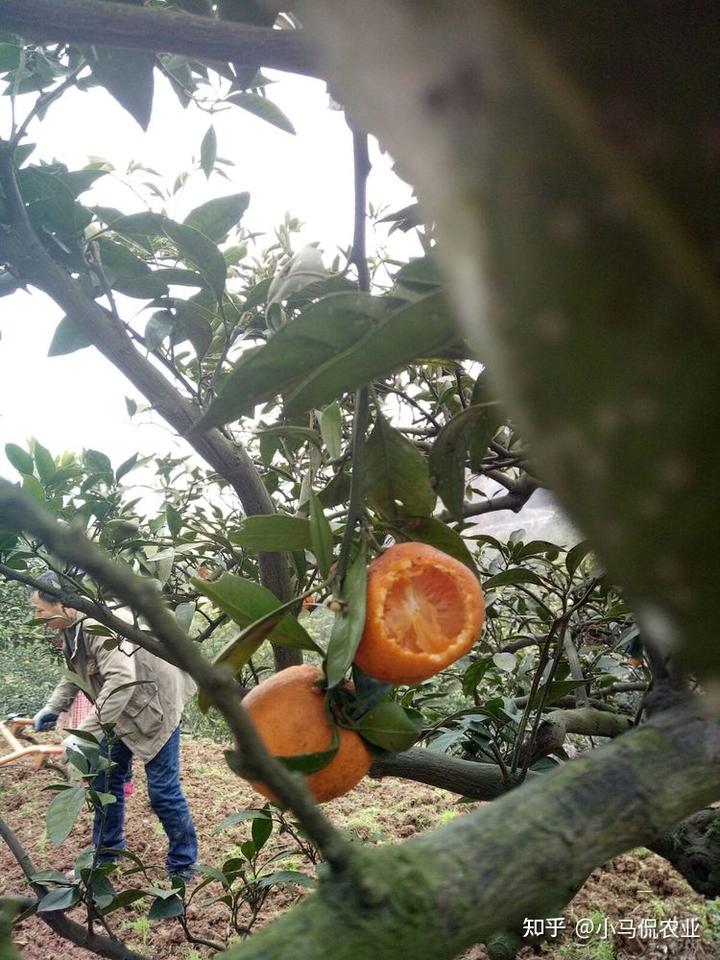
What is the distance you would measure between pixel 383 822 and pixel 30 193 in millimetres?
2122

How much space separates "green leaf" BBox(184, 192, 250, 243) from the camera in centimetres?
69

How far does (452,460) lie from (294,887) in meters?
1.75

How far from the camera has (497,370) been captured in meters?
0.11

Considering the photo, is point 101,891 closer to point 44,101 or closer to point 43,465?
point 43,465

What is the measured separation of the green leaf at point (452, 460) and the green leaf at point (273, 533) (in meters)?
0.11

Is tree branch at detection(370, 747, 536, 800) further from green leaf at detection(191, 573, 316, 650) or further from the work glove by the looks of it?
the work glove

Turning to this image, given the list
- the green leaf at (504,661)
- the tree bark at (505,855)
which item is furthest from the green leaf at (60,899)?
the tree bark at (505,855)

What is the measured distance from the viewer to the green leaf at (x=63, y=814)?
38.1 inches

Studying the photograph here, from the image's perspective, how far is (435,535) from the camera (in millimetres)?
528

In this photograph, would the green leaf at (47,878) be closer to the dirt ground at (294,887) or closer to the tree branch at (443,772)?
the dirt ground at (294,887)

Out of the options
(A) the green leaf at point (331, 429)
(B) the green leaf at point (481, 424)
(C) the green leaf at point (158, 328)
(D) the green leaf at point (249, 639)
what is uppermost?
(C) the green leaf at point (158, 328)

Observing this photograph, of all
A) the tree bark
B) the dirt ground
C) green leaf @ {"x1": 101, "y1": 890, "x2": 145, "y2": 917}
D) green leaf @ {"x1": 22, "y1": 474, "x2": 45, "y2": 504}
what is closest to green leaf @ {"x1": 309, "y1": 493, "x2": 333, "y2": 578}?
the tree bark

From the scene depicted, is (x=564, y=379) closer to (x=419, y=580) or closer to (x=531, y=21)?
(x=531, y=21)

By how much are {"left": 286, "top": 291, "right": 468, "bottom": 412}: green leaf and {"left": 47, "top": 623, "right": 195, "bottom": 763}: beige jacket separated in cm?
200
